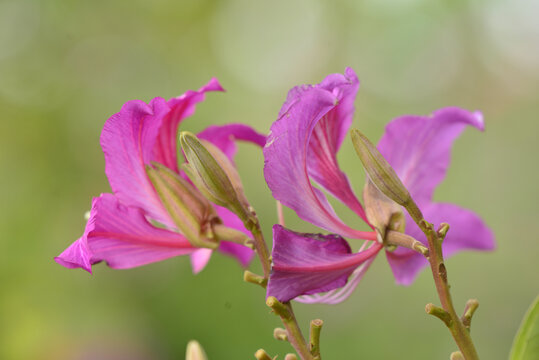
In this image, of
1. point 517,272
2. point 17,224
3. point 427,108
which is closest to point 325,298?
point 17,224

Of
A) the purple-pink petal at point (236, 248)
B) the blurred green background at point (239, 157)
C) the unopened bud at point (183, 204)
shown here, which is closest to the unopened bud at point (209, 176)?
the unopened bud at point (183, 204)

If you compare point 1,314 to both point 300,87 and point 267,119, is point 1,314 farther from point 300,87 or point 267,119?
point 300,87

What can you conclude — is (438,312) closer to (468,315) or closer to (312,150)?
(468,315)

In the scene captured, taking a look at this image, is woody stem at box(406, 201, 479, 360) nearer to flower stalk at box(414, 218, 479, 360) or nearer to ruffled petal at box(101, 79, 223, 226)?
flower stalk at box(414, 218, 479, 360)

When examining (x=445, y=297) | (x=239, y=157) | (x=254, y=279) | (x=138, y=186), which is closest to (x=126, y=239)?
(x=138, y=186)

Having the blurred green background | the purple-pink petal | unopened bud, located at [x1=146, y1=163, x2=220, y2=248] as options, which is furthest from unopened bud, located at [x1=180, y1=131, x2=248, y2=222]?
the blurred green background
